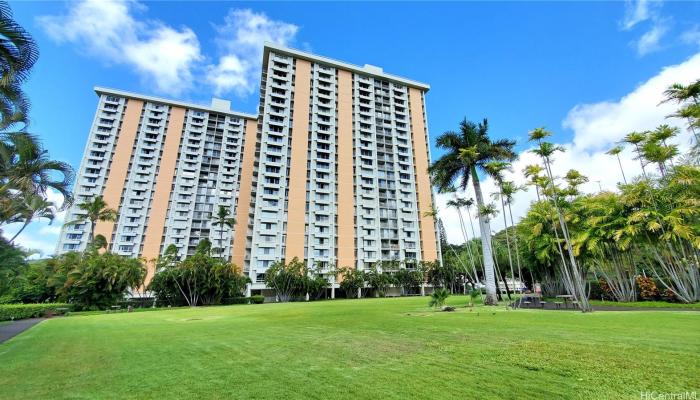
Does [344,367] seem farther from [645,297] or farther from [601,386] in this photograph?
[645,297]

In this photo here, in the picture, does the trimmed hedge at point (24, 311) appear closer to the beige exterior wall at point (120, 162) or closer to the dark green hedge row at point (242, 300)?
the dark green hedge row at point (242, 300)

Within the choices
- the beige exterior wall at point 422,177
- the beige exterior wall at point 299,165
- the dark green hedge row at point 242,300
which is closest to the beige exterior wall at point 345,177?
the beige exterior wall at point 299,165

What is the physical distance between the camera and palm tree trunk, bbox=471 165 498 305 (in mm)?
22797

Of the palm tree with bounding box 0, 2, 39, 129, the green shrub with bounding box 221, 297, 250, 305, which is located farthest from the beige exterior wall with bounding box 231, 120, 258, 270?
the palm tree with bounding box 0, 2, 39, 129

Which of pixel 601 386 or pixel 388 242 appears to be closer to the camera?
pixel 601 386

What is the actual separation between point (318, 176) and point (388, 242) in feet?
65.5

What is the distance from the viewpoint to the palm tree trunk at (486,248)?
898 inches

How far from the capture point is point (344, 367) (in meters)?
5.99

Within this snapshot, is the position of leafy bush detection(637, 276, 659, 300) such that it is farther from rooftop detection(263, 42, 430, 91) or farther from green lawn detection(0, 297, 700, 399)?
rooftop detection(263, 42, 430, 91)

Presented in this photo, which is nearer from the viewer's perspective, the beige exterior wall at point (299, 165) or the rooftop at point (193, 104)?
the beige exterior wall at point (299, 165)

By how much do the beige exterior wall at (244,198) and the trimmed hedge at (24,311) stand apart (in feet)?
97.8

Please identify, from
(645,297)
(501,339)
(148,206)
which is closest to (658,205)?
(645,297)

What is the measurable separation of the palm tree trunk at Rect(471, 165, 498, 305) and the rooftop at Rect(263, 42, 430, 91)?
185ft

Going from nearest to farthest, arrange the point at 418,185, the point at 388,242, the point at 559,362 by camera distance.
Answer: the point at 559,362 < the point at 388,242 < the point at 418,185
